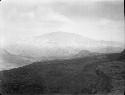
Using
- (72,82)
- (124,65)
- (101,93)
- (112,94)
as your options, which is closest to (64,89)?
(72,82)

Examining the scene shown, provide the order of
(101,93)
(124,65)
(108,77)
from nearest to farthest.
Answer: (101,93)
(108,77)
(124,65)

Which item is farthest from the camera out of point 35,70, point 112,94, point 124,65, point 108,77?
point 35,70

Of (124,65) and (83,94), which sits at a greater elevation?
(124,65)

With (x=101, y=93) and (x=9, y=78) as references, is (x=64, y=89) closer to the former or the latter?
(x=101, y=93)

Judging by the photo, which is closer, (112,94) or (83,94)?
(112,94)

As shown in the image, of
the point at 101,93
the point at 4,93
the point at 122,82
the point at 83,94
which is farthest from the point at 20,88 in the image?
the point at 122,82

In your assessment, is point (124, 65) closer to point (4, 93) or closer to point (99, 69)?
point (99, 69)
